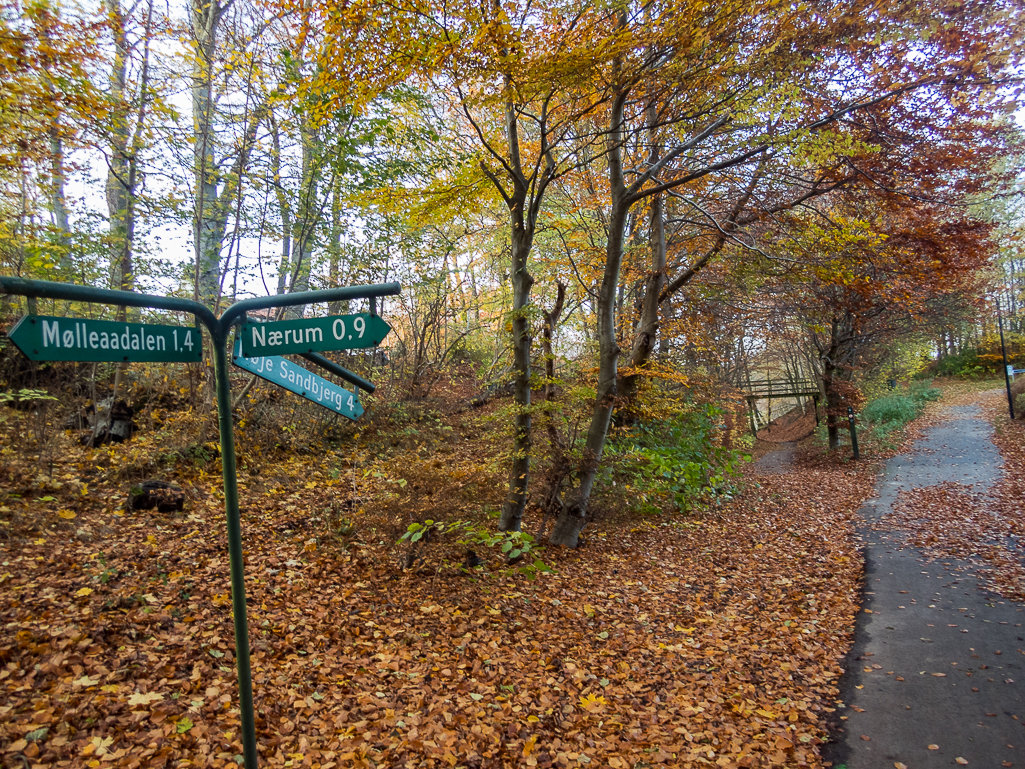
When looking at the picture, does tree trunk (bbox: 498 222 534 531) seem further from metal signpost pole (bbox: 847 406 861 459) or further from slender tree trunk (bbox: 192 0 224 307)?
metal signpost pole (bbox: 847 406 861 459)

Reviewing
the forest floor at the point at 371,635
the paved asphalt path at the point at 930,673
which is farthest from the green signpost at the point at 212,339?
the paved asphalt path at the point at 930,673

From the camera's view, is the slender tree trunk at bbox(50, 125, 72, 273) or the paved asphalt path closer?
the paved asphalt path

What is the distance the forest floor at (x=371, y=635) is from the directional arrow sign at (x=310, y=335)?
2445 millimetres

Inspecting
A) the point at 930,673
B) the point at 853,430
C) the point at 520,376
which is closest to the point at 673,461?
the point at 520,376

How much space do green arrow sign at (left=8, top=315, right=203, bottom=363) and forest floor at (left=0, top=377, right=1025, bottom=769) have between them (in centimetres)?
235

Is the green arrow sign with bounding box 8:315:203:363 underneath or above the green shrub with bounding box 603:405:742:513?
above

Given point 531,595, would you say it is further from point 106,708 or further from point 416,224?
point 416,224

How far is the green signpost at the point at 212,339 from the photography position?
5.44 ft

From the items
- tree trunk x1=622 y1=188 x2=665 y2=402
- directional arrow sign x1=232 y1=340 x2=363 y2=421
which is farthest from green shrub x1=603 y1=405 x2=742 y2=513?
directional arrow sign x1=232 y1=340 x2=363 y2=421

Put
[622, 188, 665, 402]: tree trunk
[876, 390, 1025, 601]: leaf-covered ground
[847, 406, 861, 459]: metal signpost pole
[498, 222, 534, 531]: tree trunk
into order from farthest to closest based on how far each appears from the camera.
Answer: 1. [847, 406, 861, 459]: metal signpost pole
2. [622, 188, 665, 402]: tree trunk
3. [876, 390, 1025, 601]: leaf-covered ground
4. [498, 222, 534, 531]: tree trunk

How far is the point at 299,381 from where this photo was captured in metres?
2.39

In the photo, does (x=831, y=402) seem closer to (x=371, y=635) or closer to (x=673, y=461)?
(x=673, y=461)

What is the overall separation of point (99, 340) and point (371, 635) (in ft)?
11.9

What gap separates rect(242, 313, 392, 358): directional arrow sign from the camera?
2.06 metres
